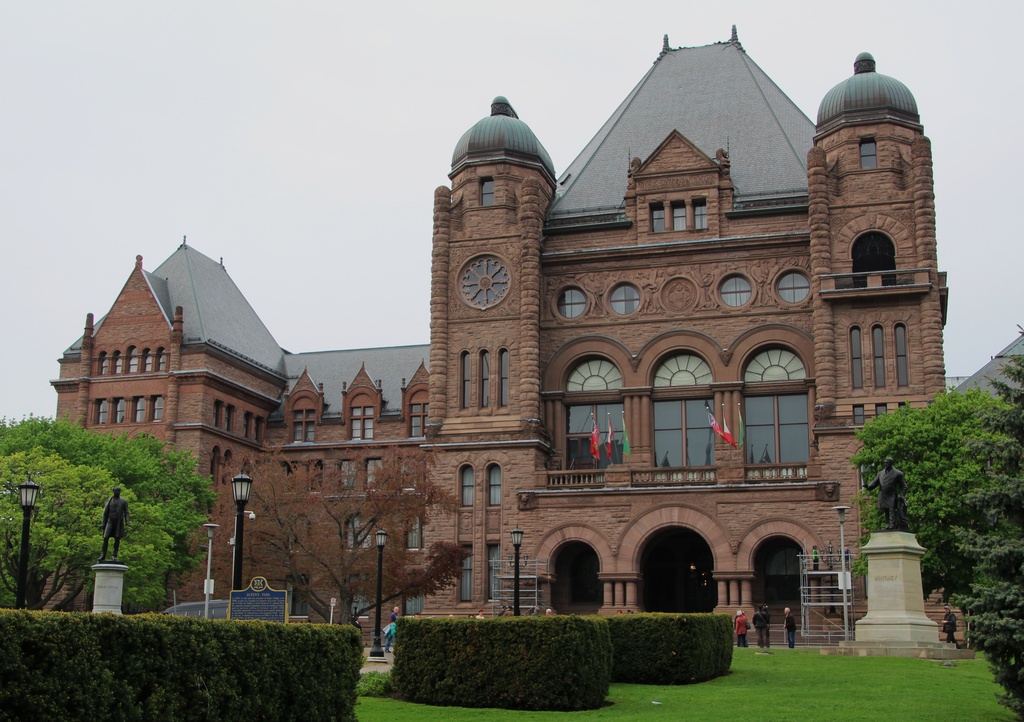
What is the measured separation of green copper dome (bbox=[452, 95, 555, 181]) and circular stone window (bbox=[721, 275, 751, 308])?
11.3m

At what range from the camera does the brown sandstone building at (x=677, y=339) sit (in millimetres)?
49812

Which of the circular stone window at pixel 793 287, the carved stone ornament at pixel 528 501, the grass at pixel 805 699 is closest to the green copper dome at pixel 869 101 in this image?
the circular stone window at pixel 793 287

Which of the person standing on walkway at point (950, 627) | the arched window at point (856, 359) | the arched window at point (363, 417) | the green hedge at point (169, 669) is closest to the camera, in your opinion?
the green hedge at point (169, 669)

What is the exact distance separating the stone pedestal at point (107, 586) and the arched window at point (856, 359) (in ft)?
109

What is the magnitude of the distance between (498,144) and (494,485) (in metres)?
17.1

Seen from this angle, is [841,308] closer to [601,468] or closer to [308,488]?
[601,468]

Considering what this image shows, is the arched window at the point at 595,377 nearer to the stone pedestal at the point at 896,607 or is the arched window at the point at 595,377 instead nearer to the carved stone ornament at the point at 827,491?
the carved stone ornament at the point at 827,491

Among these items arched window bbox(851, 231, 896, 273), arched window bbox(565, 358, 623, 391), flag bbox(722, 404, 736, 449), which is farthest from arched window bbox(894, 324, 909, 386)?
arched window bbox(565, 358, 623, 391)

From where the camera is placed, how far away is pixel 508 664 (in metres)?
20.9

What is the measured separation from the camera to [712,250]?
182 feet

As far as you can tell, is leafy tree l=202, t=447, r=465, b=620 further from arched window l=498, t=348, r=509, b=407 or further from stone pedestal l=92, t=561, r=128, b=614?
stone pedestal l=92, t=561, r=128, b=614

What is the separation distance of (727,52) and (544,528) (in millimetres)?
32131

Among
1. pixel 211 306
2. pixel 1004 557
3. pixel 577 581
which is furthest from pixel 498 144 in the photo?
pixel 1004 557

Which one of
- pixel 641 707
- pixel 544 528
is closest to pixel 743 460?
pixel 544 528
